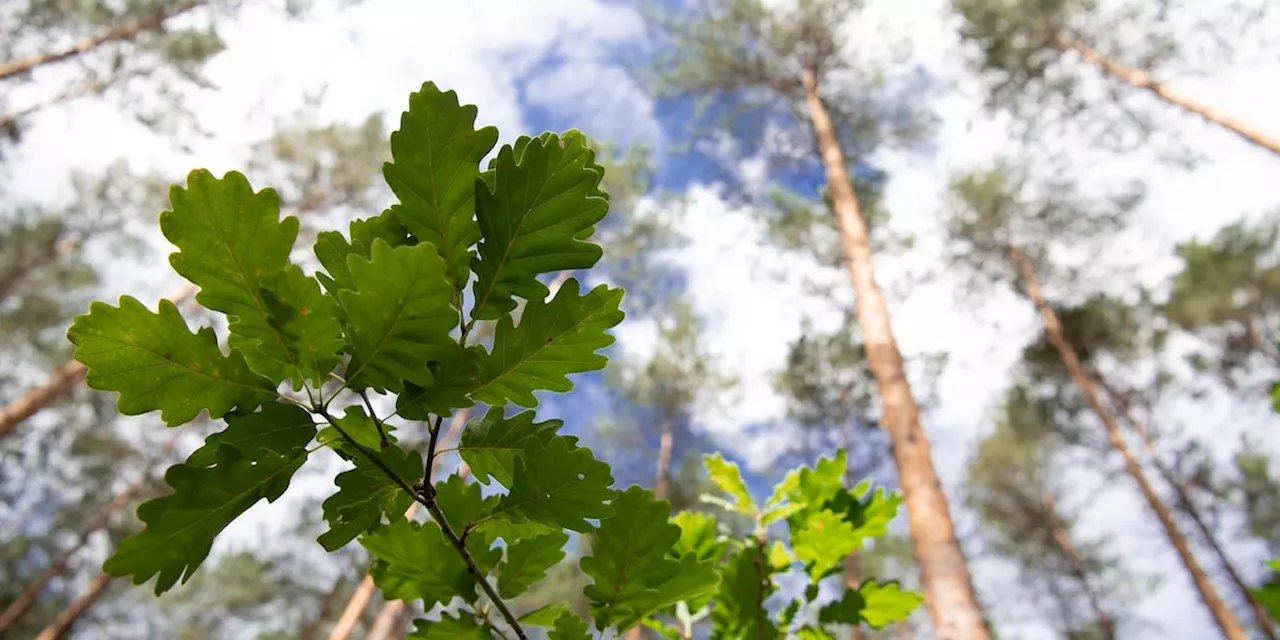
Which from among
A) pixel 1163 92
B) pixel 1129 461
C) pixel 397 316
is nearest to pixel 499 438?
pixel 397 316

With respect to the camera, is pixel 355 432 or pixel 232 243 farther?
pixel 355 432

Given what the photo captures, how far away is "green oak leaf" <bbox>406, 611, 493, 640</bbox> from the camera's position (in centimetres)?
75

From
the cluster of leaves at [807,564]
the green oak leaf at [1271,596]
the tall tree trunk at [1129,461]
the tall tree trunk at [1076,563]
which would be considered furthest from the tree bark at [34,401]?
the tall tree trunk at [1076,563]

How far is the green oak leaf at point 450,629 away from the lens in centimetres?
75

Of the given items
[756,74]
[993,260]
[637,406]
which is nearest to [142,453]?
[637,406]

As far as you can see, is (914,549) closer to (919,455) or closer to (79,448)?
(919,455)

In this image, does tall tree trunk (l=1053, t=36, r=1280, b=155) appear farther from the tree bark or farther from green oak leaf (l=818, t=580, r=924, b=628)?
the tree bark

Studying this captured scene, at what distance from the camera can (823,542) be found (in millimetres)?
1130

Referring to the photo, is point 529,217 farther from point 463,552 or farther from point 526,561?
point 526,561

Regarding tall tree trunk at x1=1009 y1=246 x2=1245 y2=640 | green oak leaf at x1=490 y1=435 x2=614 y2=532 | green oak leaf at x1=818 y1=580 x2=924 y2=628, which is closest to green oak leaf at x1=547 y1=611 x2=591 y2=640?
green oak leaf at x1=490 y1=435 x2=614 y2=532

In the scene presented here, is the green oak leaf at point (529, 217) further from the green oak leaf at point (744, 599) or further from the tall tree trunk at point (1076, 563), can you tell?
the tall tree trunk at point (1076, 563)

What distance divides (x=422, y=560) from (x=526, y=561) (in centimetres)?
12

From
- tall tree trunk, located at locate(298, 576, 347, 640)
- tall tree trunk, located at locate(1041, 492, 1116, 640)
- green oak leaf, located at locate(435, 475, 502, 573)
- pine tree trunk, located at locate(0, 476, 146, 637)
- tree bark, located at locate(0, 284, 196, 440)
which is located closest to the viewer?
green oak leaf, located at locate(435, 475, 502, 573)

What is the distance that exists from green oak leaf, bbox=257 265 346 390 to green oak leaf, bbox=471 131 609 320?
4.6 inches
